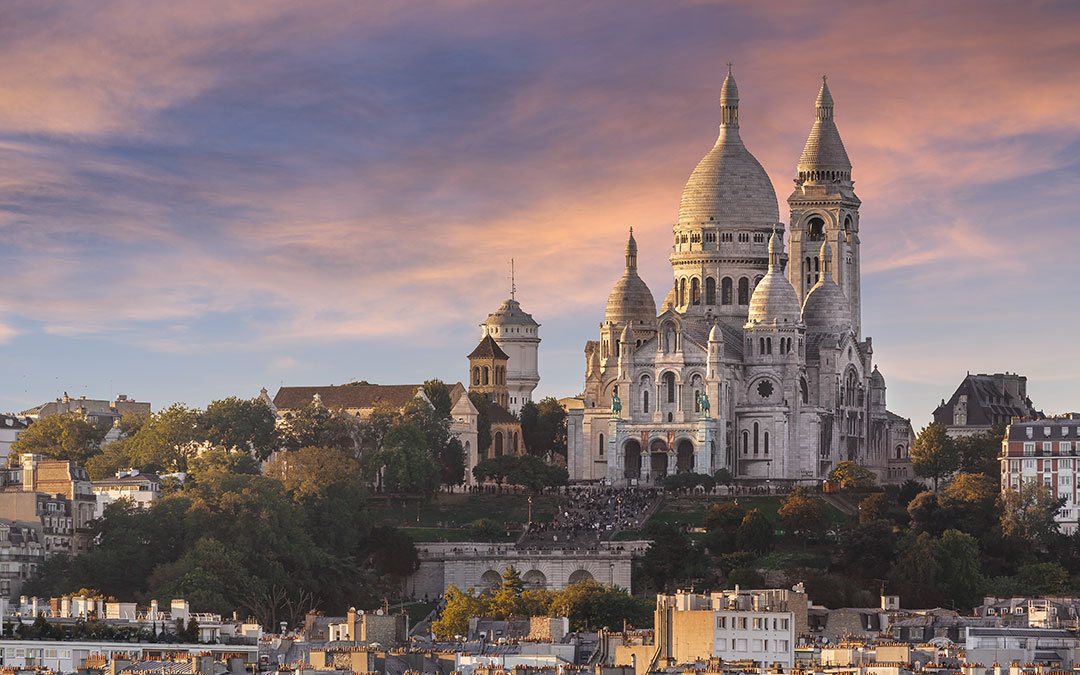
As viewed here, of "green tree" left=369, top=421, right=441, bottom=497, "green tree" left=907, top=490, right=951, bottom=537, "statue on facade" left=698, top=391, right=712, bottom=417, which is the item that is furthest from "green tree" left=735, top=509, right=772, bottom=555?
"statue on facade" left=698, top=391, right=712, bottom=417

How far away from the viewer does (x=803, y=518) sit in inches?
6565

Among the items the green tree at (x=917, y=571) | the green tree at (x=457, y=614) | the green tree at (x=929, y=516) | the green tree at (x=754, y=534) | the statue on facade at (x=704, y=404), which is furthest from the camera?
the statue on facade at (x=704, y=404)

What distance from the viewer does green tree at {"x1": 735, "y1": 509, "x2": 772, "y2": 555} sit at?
6393 inches

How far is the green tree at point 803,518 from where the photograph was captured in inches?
6570

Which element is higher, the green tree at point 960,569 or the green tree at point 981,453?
the green tree at point 981,453

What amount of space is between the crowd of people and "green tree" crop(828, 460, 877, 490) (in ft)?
38.1

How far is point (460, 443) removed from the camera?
200 meters

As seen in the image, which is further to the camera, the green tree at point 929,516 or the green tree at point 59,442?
the green tree at point 59,442

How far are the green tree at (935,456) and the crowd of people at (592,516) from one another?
1698cm

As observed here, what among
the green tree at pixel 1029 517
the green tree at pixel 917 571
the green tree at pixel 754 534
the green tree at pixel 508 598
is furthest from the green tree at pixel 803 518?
the green tree at pixel 508 598

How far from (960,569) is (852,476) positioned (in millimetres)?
30185

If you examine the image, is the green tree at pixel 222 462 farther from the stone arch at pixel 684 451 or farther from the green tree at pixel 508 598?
the stone arch at pixel 684 451

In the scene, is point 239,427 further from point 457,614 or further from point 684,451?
point 457,614

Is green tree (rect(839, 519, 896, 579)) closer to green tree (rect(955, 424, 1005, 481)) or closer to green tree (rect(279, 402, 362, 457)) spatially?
green tree (rect(955, 424, 1005, 481))
